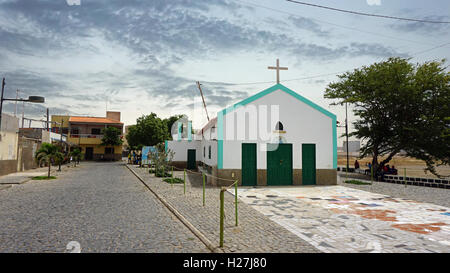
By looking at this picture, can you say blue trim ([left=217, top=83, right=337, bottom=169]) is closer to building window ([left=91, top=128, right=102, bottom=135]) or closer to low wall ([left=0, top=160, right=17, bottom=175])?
low wall ([left=0, top=160, right=17, bottom=175])

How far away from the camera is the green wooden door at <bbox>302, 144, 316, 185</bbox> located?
15.5m

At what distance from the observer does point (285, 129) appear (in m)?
15.3

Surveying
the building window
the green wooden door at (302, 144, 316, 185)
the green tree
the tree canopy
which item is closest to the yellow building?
the building window

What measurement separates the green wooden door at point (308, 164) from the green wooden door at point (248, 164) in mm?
2753

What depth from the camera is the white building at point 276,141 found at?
1487cm

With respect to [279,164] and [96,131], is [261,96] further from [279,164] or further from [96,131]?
[96,131]

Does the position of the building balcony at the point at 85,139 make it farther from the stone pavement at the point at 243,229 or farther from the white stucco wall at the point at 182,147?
the stone pavement at the point at 243,229

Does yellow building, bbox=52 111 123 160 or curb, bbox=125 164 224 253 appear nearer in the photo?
curb, bbox=125 164 224 253

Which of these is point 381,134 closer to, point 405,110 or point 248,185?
point 405,110

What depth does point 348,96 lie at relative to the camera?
23469 mm

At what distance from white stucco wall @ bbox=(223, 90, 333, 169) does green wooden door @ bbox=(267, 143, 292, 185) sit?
27cm

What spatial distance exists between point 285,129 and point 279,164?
1.89 metres

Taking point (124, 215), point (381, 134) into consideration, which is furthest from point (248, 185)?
point (381, 134)
